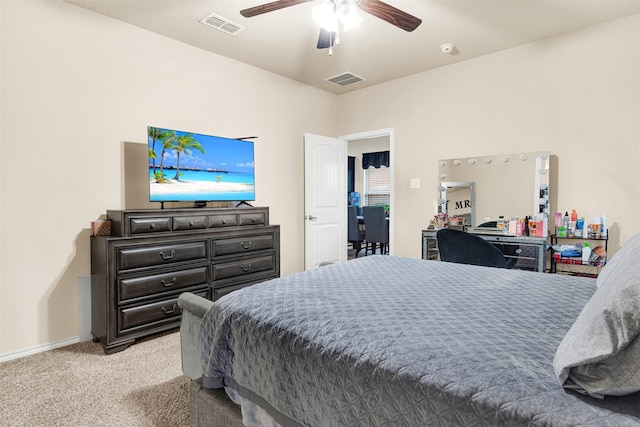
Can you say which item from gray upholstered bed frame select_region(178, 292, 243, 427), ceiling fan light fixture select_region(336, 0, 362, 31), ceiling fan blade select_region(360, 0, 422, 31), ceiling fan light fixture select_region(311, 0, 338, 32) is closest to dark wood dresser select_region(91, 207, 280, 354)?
gray upholstered bed frame select_region(178, 292, 243, 427)

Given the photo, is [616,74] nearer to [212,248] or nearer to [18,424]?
[212,248]

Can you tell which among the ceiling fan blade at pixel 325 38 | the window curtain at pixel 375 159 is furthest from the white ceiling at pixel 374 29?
the window curtain at pixel 375 159

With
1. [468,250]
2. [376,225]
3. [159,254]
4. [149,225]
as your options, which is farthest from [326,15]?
[376,225]

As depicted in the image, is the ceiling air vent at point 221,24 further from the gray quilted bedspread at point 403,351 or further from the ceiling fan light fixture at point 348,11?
the gray quilted bedspread at point 403,351

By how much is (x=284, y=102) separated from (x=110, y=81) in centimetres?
197

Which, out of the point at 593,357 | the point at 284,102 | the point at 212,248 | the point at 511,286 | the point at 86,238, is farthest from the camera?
the point at 284,102

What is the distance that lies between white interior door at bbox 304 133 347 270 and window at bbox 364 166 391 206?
4.05 metres

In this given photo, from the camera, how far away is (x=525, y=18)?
2.97 metres

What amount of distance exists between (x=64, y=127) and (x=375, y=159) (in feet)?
23.1

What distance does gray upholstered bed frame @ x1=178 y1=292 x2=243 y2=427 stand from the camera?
1.41 m

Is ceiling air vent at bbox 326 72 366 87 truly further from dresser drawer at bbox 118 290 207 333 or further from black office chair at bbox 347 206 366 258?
dresser drawer at bbox 118 290 207 333

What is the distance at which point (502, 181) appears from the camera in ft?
12.1

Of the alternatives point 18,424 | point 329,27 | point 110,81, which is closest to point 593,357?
point 329,27

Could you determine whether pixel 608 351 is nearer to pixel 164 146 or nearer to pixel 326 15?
pixel 326 15
